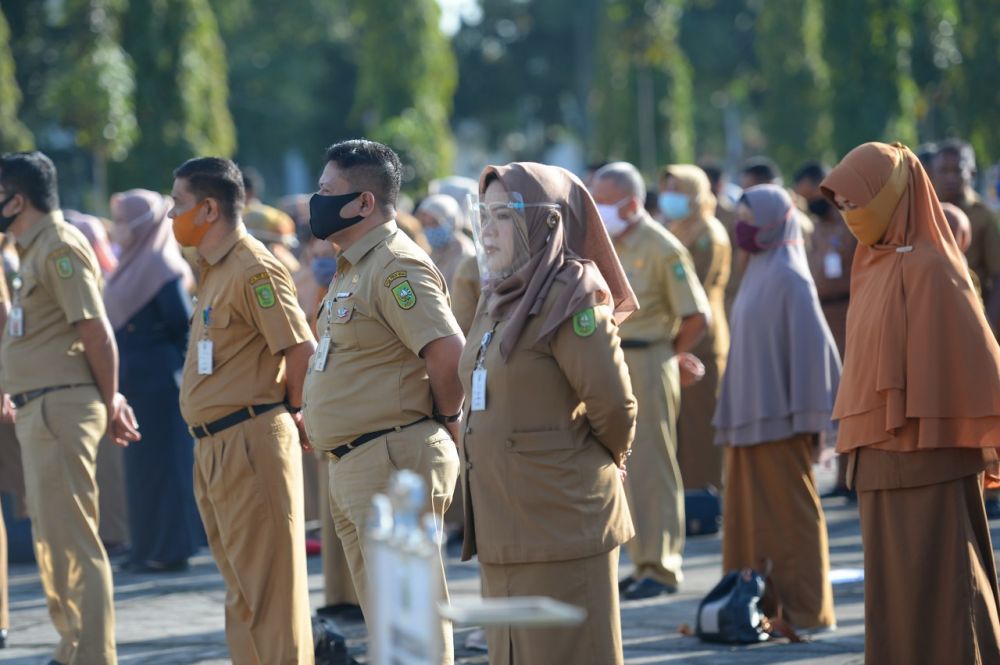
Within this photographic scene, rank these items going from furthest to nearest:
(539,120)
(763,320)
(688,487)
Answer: (539,120), (688,487), (763,320)

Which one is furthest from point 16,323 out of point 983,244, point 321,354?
point 983,244

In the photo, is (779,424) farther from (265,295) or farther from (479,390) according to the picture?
(479,390)

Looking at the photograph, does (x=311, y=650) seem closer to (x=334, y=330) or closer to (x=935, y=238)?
(x=334, y=330)

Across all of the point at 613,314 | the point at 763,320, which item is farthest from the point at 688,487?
the point at 613,314

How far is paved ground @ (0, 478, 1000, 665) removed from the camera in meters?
7.34

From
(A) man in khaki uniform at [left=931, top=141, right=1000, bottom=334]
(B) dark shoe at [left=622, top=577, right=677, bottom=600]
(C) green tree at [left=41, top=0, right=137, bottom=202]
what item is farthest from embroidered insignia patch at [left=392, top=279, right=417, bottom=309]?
(C) green tree at [left=41, top=0, right=137, bottom=202]

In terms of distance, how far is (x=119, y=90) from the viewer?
25578 mm

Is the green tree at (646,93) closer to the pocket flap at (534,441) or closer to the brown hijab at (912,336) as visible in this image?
the brown hijab at (912,336)

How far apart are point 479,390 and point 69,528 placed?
2.63m

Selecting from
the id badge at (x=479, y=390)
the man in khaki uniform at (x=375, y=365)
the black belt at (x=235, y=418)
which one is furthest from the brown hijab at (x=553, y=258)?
the black belt at (x=235, y=418)

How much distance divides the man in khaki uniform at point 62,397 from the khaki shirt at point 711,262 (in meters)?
4.96

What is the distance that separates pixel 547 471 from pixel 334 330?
107 centimetres

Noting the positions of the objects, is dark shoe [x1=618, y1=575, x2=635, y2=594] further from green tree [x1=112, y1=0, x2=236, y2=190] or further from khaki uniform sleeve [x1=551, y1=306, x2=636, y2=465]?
green tree [x1=112, y1=0, x2=236, y2=190]

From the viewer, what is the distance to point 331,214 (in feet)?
18.9
